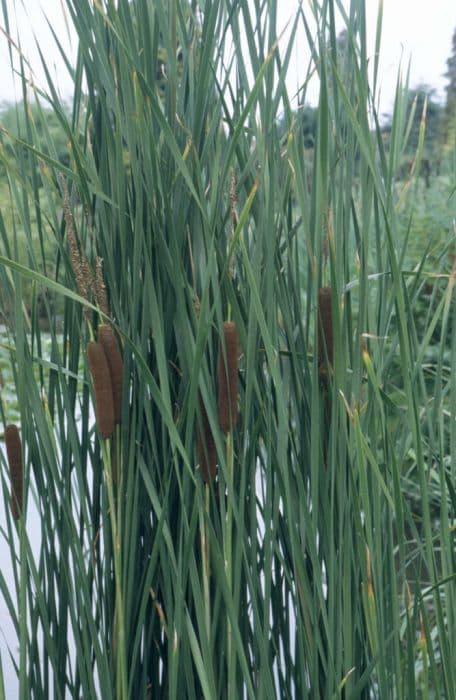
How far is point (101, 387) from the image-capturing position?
1.78 ft

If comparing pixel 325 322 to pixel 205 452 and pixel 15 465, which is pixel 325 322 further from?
pixel 15 465

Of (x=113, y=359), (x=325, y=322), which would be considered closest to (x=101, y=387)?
(x=113, y=359)

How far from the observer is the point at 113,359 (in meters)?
0.55

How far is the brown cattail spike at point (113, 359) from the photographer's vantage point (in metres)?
0.54

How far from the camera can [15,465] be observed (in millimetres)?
595

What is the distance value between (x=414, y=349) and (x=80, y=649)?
321 millimetres

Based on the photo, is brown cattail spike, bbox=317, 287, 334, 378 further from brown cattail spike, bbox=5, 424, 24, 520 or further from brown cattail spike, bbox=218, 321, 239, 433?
brown cattail spike, bbox=5, 424, 24, 520

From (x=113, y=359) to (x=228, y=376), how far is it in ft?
0.24

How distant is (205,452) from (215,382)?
2.4 inches

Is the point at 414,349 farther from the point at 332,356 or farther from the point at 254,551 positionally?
the point at 254,551

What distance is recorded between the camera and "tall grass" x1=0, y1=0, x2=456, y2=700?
561 millimetres

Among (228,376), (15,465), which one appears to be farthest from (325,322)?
(15,465)

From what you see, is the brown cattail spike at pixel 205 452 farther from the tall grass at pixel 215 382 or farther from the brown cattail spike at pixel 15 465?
the brown cattail spike at pixel 15 465

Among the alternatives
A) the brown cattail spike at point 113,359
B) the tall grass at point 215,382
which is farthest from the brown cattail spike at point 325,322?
the brown cattail spike at point 113,359
